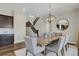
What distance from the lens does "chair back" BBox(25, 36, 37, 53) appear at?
90.2 inches

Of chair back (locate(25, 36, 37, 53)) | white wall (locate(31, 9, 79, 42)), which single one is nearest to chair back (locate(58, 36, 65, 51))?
white wall (locate(31, 9, 79, 42))

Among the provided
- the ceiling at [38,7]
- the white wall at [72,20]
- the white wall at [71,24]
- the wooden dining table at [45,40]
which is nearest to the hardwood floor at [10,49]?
the wooden dining table at [45,40]

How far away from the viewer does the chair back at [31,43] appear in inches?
90.2

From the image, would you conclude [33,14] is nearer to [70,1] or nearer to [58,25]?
[58,25]

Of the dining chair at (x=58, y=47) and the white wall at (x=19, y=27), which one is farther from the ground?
the white wall at (x=19, y=27)

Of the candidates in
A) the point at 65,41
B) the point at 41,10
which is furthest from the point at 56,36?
the point at 41,10

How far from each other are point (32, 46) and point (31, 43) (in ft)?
0.22

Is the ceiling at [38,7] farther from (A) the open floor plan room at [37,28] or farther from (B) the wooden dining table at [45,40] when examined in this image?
(B) the wooden dining table at [45,40]

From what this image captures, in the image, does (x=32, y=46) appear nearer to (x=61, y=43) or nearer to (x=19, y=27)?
(x=19, y=27)

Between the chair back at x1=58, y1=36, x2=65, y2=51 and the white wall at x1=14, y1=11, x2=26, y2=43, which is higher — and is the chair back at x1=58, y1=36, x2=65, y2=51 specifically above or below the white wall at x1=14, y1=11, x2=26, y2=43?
below

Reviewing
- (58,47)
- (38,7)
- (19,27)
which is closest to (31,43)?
(19,27)

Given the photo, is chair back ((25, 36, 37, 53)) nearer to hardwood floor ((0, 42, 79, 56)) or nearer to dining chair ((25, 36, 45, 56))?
dining chair ((25, 36, 45, 56))

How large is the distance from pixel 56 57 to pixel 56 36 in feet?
1.42

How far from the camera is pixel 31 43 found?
2.35 meters
